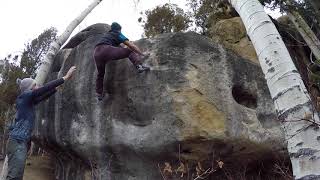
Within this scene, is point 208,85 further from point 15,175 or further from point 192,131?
point 15,175

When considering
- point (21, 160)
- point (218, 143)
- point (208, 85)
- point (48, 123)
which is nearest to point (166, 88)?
point (208, 85)

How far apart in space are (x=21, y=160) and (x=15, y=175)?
0.73ft

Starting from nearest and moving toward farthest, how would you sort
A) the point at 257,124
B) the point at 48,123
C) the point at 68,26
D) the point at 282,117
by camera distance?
the point at 282,117, the point at 257,124, the point at 48,123, the point at 68,26

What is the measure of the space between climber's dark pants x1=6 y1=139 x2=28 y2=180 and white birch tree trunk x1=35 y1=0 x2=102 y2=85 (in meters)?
2.58

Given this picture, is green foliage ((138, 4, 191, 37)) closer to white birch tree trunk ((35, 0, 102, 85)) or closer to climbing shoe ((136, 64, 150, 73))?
white birch tree trunk ((35, 0, 102, 85))

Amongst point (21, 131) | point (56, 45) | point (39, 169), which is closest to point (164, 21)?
point (56, 45)

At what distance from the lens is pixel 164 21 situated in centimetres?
1441

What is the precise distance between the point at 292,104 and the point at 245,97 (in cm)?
514

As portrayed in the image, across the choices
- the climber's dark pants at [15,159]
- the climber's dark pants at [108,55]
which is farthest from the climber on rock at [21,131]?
the climber's dark pants at [108,55]

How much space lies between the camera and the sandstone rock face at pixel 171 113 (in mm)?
6676

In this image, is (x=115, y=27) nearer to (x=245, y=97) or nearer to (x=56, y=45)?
(x=56, y=45)

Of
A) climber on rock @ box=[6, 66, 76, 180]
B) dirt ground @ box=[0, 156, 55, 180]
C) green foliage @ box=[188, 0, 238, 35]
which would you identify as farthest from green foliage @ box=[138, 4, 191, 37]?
climber on rock @ box=[6, 66, 76, 180]

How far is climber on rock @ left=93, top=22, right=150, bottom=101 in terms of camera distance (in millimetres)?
6750

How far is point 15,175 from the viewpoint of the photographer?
5.77 m
